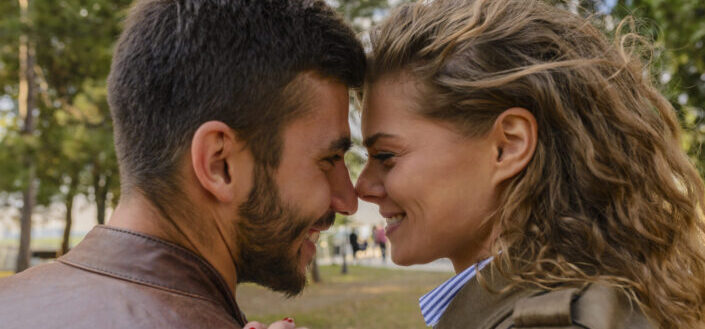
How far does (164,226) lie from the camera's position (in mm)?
1867

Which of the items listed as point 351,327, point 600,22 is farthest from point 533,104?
point 351,327

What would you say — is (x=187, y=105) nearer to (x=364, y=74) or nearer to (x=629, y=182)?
(x=364, y=74)

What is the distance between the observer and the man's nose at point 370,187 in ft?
8.21

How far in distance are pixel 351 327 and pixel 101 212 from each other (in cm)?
1290

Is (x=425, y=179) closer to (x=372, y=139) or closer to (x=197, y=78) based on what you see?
(x=372, y=139)

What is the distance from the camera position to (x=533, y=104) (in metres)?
2.19

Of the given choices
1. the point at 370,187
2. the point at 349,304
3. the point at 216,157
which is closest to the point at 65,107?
the point at 349,304

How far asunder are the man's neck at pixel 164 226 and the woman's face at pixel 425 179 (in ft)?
2.31

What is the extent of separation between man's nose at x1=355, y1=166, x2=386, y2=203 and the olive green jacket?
1.75 ft

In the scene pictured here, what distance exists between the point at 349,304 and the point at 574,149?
573 inches

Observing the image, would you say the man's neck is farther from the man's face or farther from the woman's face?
the woman's face

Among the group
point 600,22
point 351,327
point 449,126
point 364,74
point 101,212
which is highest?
point 600,22

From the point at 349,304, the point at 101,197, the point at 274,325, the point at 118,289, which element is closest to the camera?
the point at 118,289

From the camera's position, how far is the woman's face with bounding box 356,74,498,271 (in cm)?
222
